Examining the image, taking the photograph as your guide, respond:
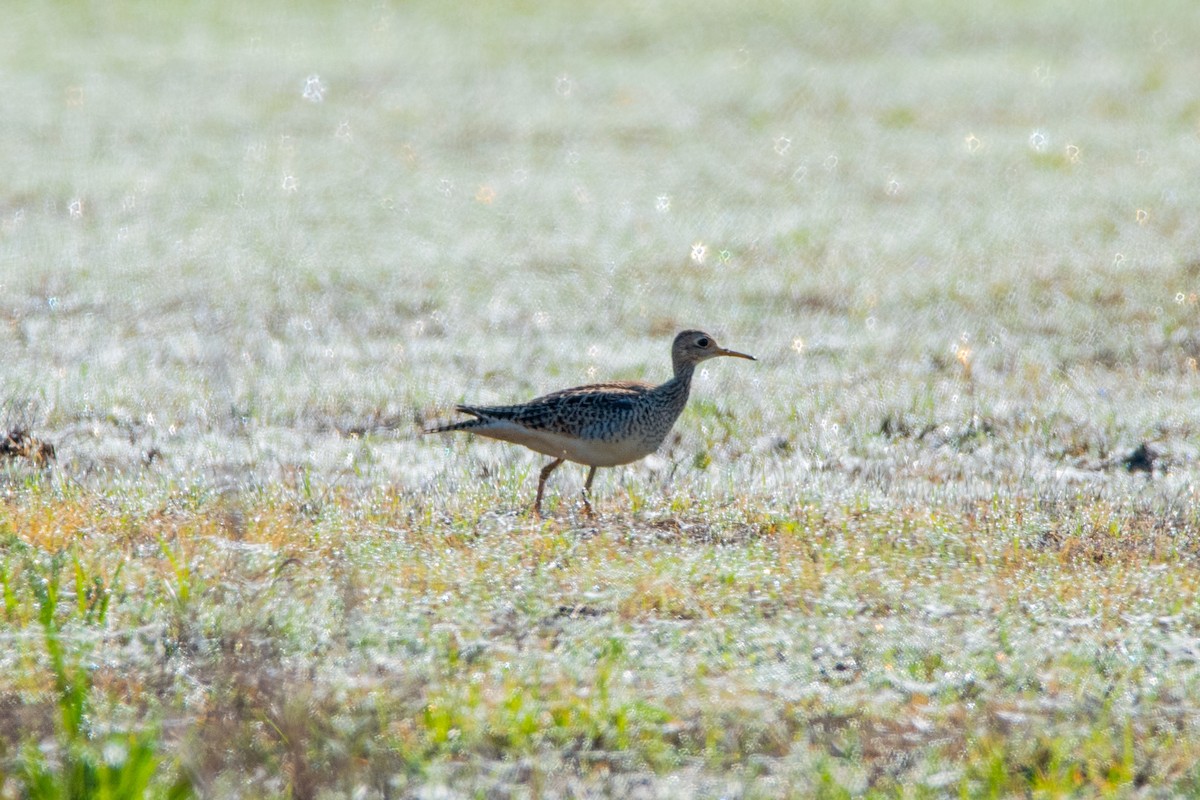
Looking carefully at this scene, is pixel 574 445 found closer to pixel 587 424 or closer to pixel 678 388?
pixel 587 424

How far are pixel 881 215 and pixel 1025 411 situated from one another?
32.0 ft

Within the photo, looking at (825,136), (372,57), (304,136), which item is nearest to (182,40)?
(372,57)

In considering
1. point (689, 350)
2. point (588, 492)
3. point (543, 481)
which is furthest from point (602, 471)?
point (543, 481)

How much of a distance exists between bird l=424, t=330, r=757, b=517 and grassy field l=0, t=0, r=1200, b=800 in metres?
0.38

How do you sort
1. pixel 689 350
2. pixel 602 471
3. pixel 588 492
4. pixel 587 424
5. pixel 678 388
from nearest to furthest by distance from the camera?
→ pixel 587 424 < pixel 588 492 < pixel 678 388 < pixel 689 350 < pixel 602 471

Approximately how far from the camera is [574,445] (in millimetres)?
9844

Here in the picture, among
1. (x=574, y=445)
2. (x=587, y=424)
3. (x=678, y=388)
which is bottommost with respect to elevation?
(x=574, y=445)

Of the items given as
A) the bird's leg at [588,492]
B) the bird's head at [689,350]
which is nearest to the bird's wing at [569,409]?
the bird's leg at [588,492]

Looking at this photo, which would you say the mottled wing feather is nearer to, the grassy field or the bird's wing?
the bird's wing

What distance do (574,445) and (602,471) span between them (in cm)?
153

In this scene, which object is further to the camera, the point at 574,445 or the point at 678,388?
the point at 678,388

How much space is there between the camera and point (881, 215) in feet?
72.7

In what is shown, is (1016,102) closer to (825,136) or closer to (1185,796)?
(825,136)

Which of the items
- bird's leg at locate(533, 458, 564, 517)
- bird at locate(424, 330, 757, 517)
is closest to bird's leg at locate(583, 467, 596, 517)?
bird at locate(424, 330, 757, 517)
